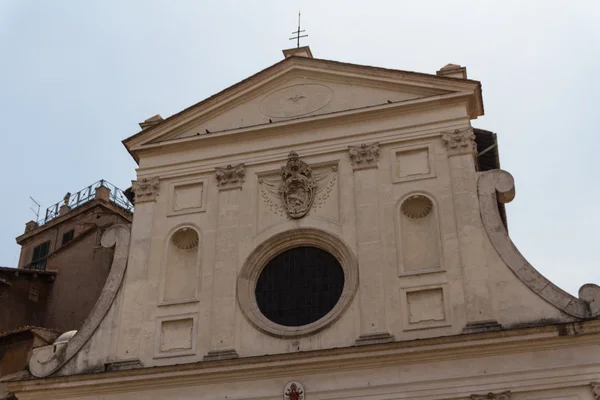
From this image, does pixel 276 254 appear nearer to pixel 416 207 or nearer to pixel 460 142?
pixel 416 207

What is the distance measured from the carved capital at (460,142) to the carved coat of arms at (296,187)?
2.70m

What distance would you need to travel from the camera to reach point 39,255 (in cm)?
2988

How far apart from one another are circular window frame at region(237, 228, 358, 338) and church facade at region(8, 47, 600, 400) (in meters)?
0.04

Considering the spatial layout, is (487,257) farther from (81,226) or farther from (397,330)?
(81,226)

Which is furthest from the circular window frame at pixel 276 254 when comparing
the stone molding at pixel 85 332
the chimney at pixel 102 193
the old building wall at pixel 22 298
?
the chimney at pixel 102 193

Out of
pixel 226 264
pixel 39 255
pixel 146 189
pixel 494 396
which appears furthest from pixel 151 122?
pixel 39 255

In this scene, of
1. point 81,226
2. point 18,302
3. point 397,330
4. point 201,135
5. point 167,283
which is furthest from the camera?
point 81,226

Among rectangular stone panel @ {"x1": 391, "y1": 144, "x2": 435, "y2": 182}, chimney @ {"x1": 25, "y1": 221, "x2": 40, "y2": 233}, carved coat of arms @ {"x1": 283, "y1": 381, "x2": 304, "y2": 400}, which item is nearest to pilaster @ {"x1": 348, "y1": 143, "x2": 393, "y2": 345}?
rectangular stone panel @ {"x1": 391, "y1": 144, "x2": 435, "y2": 182}

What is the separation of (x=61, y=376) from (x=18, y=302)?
20.2 ft

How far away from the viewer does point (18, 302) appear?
72.0 feet

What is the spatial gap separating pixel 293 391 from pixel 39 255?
1726 cm

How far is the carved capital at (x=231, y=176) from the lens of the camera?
17.9m

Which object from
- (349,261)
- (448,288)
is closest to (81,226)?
(349,261)

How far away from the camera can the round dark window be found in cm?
1623
